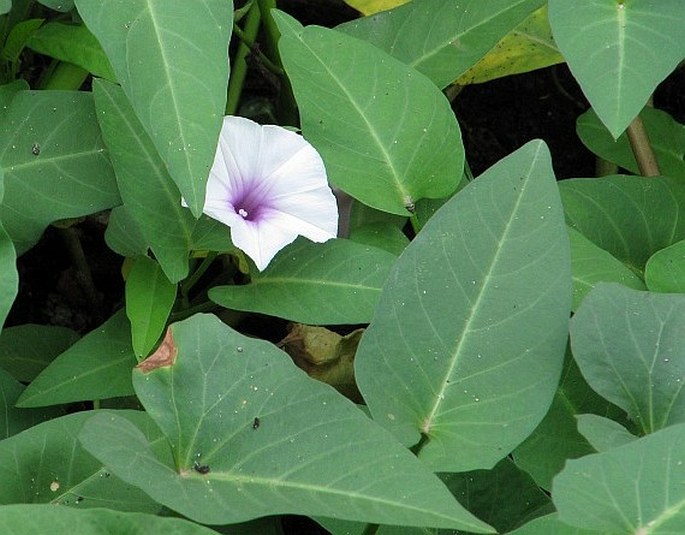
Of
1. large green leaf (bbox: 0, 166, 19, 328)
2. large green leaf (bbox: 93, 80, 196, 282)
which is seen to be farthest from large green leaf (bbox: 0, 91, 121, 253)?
large green leaf (bbox: 0, 166, 19, 328)

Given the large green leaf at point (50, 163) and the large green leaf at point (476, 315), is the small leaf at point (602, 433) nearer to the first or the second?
the large green leaf at point (476, 315)

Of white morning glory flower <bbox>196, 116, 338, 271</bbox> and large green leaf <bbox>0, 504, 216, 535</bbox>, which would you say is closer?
large green leaf <bbox>0, 504, 216, 535</bbox>

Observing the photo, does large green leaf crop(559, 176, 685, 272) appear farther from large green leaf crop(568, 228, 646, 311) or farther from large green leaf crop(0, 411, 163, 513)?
large green leaf crop(0, 411, 163, 513)

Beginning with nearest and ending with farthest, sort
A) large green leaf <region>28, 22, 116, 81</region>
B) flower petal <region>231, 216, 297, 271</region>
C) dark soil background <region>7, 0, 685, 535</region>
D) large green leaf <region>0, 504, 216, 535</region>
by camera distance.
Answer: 1. large green leaf <region>0, 504, 216, 535</region>
2. flower petal <region>231, 216, 297, 271</region>
3. large green leaf <region>28, 22, 116, 81</region>
4. dark soil background <region>7, 0, 685, 535</region>

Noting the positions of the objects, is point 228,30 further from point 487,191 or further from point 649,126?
point 649,126

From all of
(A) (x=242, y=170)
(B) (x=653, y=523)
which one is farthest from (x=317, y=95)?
(B) (x=653, y=523)

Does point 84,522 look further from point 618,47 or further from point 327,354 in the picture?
point 618,47
